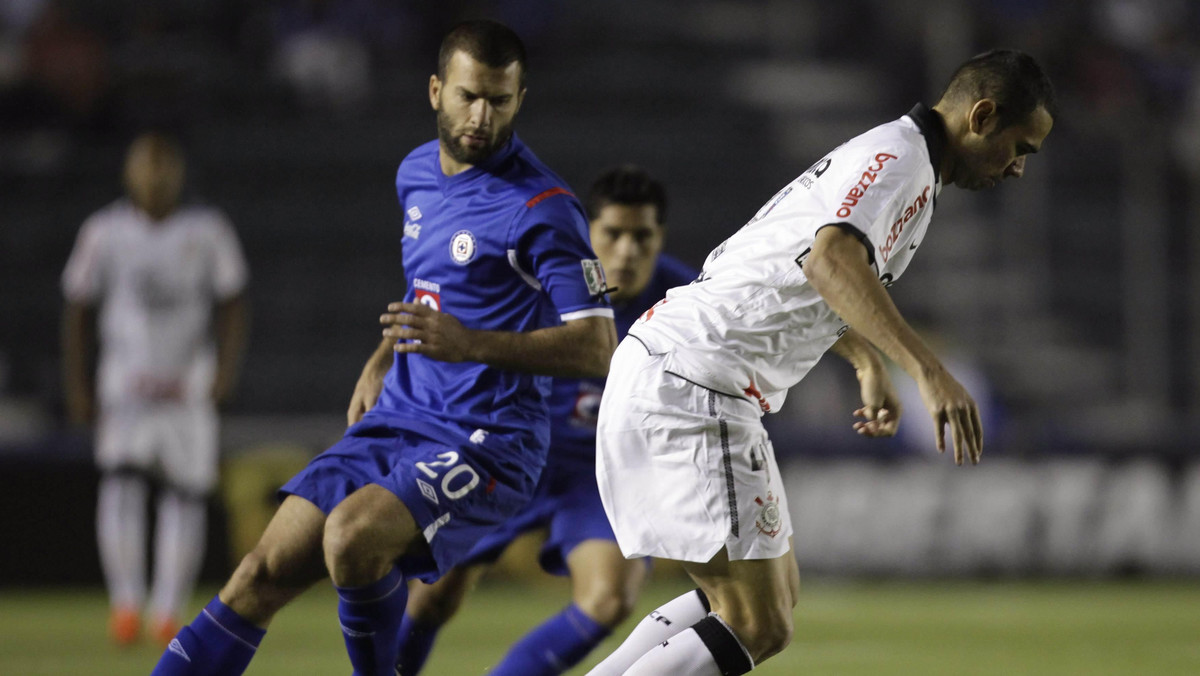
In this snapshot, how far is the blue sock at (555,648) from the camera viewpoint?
5348mm

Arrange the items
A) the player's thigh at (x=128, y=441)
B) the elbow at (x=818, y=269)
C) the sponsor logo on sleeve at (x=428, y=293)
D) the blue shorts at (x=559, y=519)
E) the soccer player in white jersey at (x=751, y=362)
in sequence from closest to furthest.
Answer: the elbow at (x=818, y=269), the soccer player in white jersey at (x=751, y=362), the sponsor logo on sleeve at (x=428, y=293), the blue shorts at (x=559, y=519), the player's thigh at (x=128, y=441)

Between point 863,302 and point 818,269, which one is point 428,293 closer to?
point 818,269

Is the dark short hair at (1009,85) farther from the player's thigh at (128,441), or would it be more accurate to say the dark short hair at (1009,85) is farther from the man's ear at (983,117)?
the player's thigh at (128,441)

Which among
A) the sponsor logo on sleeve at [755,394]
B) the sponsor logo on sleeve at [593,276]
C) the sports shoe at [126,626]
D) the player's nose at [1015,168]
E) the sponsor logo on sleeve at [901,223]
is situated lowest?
the sports shoe at [126,626]

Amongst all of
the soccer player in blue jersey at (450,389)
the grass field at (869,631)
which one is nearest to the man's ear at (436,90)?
the soccer player in blue jersey at (450,389)

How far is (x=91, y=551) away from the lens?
11.5m

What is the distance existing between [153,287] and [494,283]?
194 inches

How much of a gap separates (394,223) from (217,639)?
1073 centimetres

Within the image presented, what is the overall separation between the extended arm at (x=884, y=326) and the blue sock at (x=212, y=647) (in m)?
1.93

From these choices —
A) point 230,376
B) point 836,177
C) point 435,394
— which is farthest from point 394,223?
point 836,177

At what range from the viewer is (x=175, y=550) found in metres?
8.71

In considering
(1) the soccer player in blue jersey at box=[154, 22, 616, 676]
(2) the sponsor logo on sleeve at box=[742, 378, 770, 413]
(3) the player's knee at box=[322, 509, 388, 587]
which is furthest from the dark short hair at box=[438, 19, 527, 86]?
(3) the player's knee at box=[322, 509, 388, 587]

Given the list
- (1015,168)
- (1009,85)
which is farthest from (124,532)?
(1009,85)

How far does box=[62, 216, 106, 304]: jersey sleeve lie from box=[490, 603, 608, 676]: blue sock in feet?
15.5
